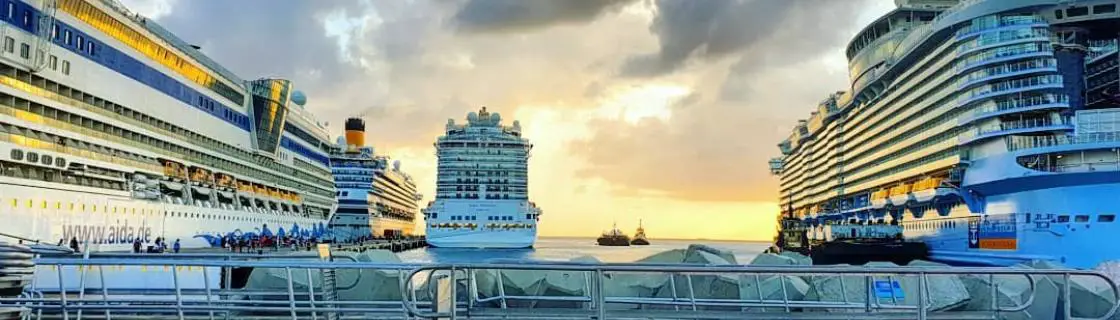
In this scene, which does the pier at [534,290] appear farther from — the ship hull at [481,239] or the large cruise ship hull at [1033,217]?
the ship hull at [481,239]

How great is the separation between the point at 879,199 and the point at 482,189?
50321mm

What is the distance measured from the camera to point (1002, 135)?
1818 inches

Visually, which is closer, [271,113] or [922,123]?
[922,123]

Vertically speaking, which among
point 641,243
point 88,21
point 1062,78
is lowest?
point 641,243

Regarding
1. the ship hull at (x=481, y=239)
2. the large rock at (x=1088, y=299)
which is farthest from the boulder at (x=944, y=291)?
the ship hull at (x=481, y=239)

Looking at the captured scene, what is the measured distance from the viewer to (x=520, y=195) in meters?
103

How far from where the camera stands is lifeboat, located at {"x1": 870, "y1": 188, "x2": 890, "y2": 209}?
206ft

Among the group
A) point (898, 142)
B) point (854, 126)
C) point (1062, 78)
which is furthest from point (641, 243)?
point (1062, 78)

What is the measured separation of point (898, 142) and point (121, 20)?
163ft

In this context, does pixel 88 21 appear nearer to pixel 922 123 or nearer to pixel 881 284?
pixel 881 284

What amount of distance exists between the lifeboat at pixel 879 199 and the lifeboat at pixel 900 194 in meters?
1.07

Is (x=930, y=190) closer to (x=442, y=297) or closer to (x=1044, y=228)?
(x=1044, y=228)

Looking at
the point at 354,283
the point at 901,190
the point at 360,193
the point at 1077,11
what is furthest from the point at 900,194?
the point at 360,193

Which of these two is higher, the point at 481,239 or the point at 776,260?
the point at 776,260
